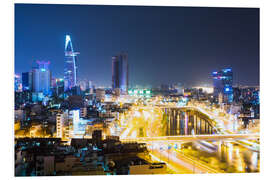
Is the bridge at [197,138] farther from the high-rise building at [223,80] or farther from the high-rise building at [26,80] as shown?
the high-rise building at [26,80]

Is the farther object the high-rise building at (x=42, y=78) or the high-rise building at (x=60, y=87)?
the high-rise building at (x=60, y=87)

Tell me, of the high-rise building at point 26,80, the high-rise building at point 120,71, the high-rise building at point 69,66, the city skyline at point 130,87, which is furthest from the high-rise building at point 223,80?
the high-rise building at point 26,80

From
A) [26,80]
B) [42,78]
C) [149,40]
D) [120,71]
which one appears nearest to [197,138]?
[120,71]

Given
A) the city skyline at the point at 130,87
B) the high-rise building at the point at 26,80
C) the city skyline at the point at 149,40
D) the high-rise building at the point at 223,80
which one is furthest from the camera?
the high-rise building at the point at 223,80

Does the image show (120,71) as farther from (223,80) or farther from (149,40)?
(223,80)

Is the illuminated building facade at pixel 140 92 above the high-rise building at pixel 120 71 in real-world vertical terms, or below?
below

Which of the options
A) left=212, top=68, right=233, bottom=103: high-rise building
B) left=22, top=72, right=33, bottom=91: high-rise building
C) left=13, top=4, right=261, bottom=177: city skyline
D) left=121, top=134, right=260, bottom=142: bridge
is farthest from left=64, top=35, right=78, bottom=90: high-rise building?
left=212, top=68, right=233, bottom=103: high-rise building
